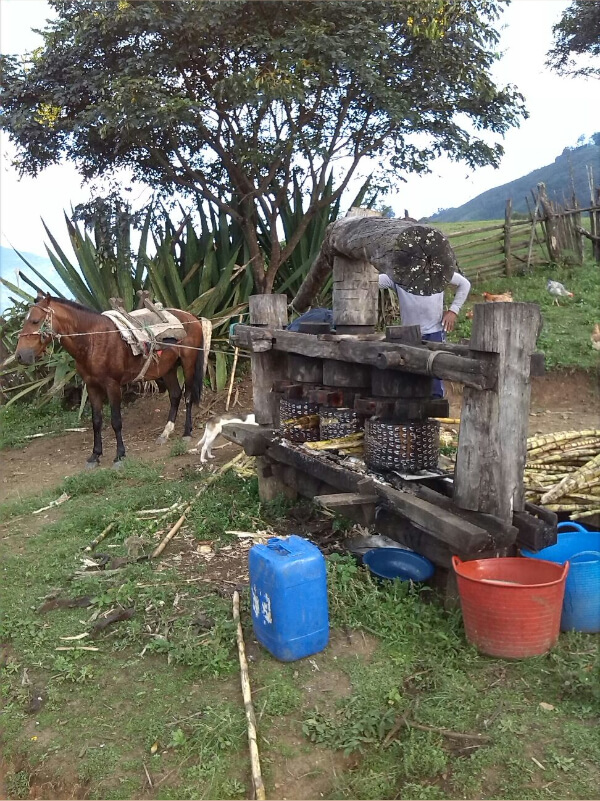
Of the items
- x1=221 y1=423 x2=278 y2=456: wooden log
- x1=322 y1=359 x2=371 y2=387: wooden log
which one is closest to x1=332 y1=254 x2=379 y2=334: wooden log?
x1=322 y1=359 x2=371 y2=387: wooden log

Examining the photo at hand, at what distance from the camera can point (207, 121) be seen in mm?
9055

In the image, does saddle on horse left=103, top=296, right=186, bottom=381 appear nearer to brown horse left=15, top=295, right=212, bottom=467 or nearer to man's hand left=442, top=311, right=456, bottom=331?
brown horse left=15, top=295, right=212, bottom=467

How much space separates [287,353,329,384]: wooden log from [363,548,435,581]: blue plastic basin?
1416 millimetres

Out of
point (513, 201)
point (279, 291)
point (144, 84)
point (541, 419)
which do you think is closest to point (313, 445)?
point (541, 419)

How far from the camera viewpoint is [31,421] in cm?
924

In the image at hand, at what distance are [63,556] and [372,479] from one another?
7.31ft

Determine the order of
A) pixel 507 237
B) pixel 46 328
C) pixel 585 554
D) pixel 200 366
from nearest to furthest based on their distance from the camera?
1. pixel 585 554
2. pixel 46 328
3. pixel 200 366
4. pixel 507 237

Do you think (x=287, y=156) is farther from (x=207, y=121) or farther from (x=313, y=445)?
(x=313, y=445)

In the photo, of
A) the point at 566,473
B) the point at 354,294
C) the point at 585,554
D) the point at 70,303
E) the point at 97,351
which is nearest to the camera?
the point at 585,554

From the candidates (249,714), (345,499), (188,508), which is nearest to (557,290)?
(188,508)

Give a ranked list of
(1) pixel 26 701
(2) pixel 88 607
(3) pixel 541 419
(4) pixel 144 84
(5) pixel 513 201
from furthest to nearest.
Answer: (5) pixel 513 201 < (4) pixel 144 84 < (3) pixel 541 419 < (2) pixel 88 607 < (1) pixel 26 701

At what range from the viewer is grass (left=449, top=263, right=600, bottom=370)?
8.24 metres

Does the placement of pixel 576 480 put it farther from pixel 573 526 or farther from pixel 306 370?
pixel 306 370

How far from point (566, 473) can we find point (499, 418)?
1.44 m
